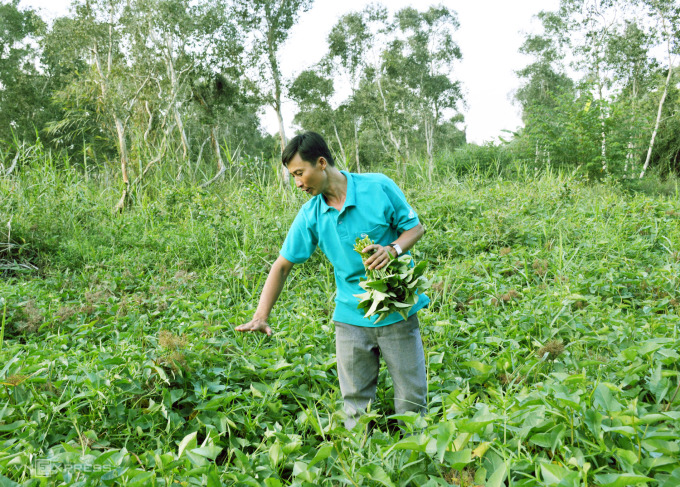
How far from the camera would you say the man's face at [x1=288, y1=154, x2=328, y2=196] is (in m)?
2.22

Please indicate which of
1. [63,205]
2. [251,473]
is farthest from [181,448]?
Answer: [63,205]

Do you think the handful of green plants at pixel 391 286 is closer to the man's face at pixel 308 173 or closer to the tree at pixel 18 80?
the man's face at pixel 308 173

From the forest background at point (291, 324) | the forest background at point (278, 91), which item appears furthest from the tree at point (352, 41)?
the forest background at point (291, 324)

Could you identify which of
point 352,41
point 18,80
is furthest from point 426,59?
point 18,80

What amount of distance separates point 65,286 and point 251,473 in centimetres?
362

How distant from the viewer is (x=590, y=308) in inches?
137

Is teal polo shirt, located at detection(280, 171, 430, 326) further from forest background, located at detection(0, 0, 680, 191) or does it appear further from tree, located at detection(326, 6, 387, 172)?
tree, located at detection(326, 6, 387, 172)

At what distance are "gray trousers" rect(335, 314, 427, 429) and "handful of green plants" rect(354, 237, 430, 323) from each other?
0.58 ft

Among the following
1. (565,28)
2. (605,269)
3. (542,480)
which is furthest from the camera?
(565,28)

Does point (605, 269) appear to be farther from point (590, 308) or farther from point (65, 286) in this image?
point (65, 286)

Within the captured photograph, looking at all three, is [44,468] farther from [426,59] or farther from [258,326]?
[426,59]

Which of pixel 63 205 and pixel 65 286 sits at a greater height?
pixel 63 205

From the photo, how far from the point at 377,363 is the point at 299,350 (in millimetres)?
595

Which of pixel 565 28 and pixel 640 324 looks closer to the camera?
pixel 640 324
